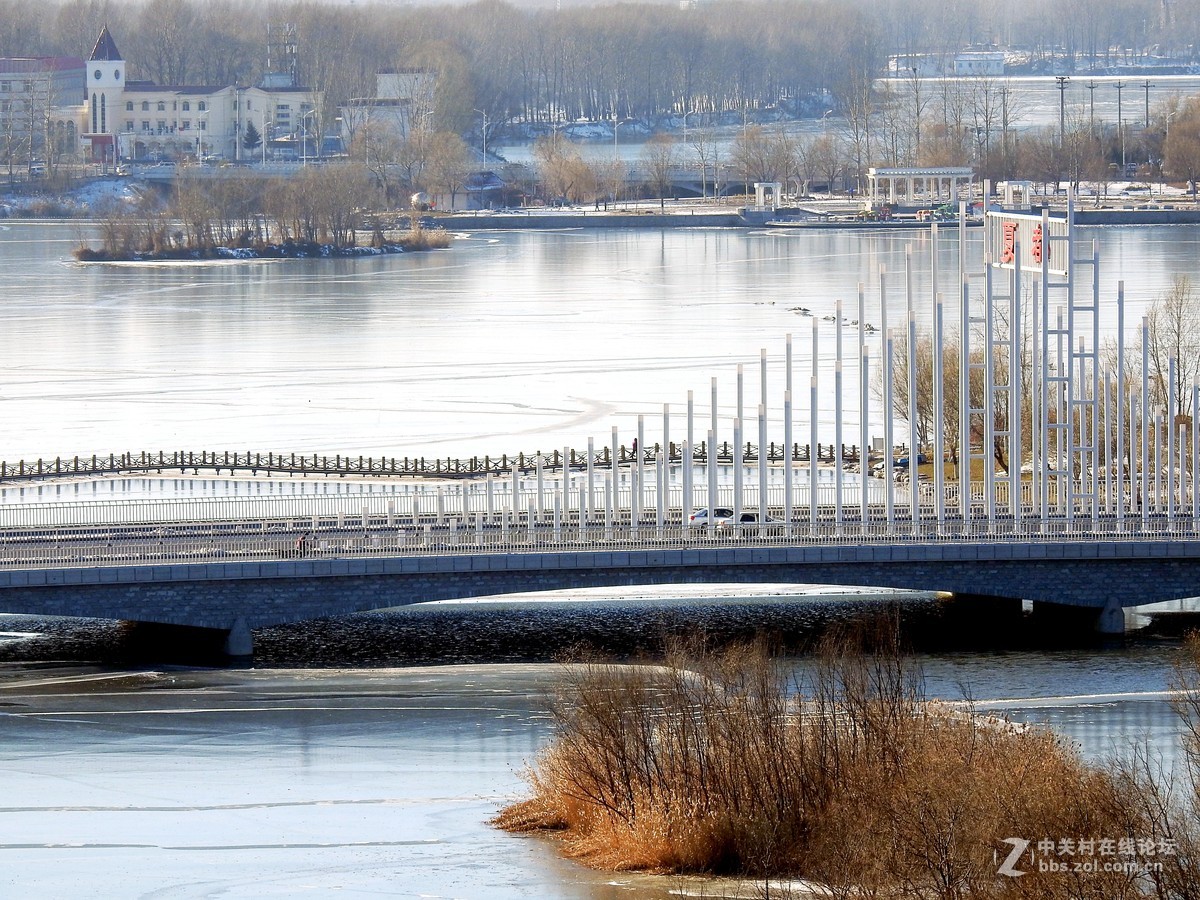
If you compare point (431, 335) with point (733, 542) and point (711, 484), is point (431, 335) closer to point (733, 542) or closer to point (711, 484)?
point (711, 484)

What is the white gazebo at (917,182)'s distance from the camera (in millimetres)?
114375

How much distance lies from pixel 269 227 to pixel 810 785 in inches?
3449

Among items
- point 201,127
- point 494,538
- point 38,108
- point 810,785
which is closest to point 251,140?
point 201,127

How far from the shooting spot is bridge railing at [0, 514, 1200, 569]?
3172 centimetres

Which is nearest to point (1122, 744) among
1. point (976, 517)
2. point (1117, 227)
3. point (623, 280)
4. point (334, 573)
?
point (976, 517)

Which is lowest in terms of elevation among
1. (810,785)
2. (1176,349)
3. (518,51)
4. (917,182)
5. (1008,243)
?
(810,785)

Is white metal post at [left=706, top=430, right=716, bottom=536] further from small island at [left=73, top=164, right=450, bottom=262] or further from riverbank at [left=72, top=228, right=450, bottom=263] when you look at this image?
small island at [left=73, top=164, right=450, bottom=262]

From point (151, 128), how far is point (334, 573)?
108 meters

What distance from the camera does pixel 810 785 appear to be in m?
21.8

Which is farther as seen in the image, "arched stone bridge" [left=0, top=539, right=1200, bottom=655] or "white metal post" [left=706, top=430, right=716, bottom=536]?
"white metal post" [left=706, top=430, right=716, bottom=536]

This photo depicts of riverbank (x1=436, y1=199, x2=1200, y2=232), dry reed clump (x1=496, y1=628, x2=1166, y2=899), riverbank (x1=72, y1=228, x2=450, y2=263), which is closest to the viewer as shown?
dry reed clump (x1=496, y1=628, x2=1166, y2=899)
